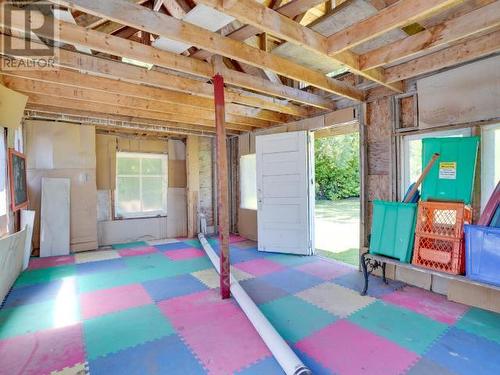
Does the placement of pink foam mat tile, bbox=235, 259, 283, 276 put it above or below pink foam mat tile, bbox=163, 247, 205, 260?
below

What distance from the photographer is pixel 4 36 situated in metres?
2.50

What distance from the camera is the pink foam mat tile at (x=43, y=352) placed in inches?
78.6

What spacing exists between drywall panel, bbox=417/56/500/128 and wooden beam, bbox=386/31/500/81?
134mm

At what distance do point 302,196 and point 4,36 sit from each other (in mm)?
4248

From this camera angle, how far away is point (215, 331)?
244 cm

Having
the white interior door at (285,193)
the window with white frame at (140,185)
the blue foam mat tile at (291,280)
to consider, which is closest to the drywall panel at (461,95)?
the white interior door at (285,193)

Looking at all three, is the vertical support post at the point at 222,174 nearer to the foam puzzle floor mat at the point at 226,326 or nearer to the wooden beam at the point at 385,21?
the foam puzzle floor mat at the point at 226,326

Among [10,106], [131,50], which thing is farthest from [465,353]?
[10,106]

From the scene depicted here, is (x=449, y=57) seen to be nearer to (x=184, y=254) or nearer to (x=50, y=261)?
(x=184, y=254)

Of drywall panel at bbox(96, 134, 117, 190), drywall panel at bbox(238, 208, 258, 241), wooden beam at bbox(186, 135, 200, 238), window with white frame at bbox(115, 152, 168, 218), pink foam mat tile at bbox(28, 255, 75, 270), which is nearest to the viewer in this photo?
pink foam mat tile at bbox(28, 255, 75, 270)

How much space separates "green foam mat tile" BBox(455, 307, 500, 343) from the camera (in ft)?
7.67

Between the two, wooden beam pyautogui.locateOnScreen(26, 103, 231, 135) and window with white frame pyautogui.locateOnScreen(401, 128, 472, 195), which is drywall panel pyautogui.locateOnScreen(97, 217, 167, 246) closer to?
wooden beam pyautogui.locateOnScreen(26, 103, 231, 135)

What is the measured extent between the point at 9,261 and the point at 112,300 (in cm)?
136

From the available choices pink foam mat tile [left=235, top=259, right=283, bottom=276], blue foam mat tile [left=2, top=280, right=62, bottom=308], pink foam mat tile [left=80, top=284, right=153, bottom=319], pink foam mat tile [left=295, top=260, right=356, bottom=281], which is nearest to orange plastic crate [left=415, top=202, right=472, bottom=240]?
pink foam mat tile [left=295, top=260, right=356, bottom=281]
